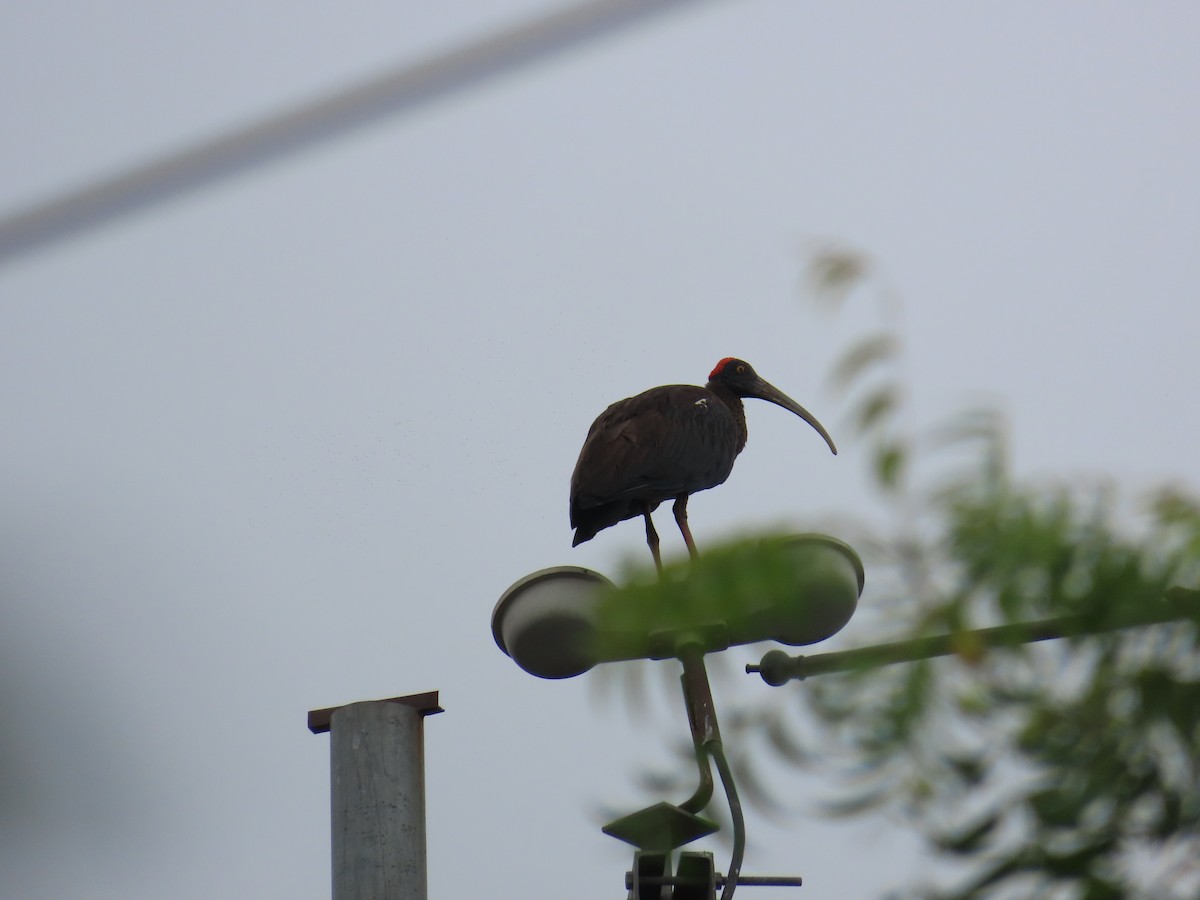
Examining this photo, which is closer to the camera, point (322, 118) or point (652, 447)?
point (322, 118)

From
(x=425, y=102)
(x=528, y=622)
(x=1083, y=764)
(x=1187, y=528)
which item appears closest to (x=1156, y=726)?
(x=1083, y=764)

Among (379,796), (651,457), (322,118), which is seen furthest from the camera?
(651,457)

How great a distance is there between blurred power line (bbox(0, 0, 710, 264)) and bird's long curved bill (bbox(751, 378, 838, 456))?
9.49 meters

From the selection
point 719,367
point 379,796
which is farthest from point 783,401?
point 379,796

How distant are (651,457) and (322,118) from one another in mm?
7080

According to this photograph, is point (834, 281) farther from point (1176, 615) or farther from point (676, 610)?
point (1176, 615)

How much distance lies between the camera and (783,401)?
1238cm

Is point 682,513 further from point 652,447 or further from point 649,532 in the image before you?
point 652,447

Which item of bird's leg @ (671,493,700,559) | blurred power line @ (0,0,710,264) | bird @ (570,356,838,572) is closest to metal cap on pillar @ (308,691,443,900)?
blurred power line @ (0,0,710,264)

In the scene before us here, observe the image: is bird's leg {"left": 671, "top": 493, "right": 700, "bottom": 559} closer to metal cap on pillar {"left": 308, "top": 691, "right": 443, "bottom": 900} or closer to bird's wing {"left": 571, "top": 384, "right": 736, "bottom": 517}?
bird's wing {"left": 571, "top": 384, "right": 736, "bottom": 517}

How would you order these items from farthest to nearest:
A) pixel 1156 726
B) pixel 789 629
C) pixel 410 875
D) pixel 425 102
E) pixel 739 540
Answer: pixel 410 875 → pixel 789 629 → pixel 425 102 → pixel 739 540 → pixel 1156 726

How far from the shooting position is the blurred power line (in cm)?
281

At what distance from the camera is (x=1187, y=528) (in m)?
2.41

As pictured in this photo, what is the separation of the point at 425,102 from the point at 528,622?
7.66 ft
